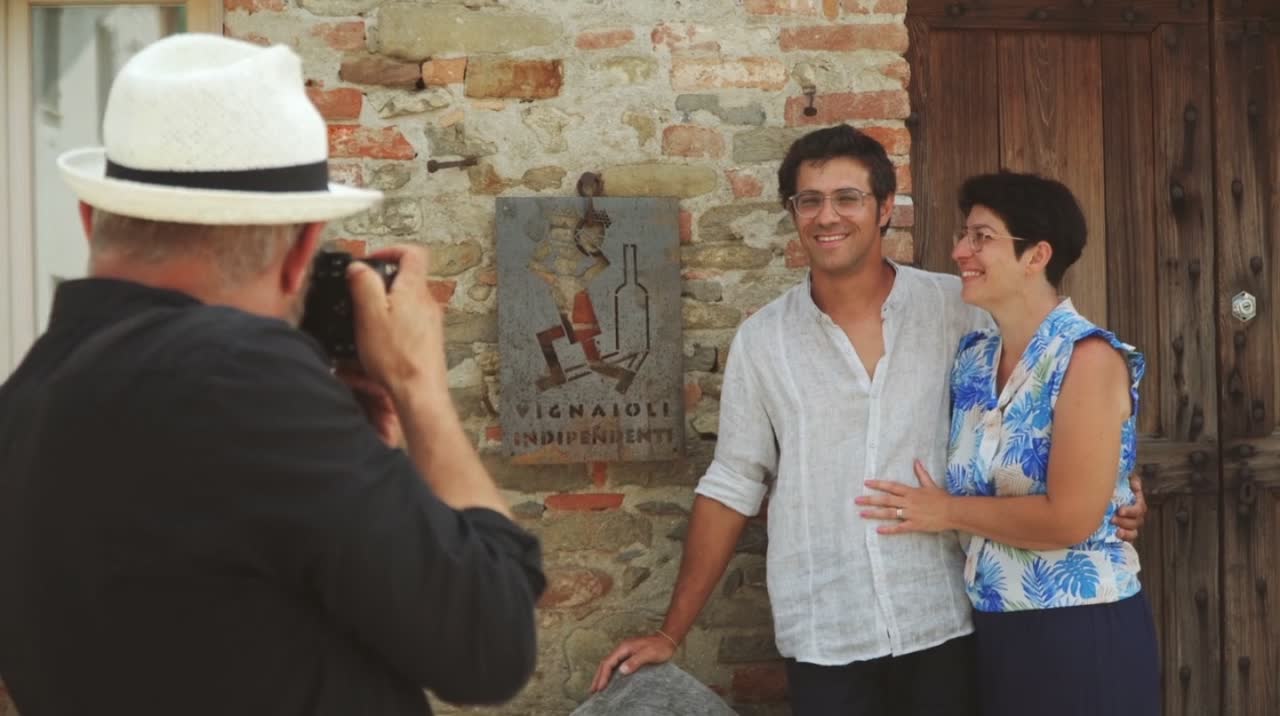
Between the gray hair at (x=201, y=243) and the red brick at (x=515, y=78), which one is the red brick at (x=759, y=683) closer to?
the red brick at (x=515, y=78)

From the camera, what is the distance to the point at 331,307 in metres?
1.53

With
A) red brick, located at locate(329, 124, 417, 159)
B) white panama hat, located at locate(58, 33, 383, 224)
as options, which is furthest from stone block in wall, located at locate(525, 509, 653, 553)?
white panama hat, located at locate(58, 33, 383, 224)

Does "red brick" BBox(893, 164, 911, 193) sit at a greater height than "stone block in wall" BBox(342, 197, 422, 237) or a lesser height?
greater

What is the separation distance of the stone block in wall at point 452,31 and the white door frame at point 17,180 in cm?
52

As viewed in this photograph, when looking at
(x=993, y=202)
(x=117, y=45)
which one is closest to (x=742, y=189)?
(x=993, y=202)

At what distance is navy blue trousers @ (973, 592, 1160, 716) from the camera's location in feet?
8.95

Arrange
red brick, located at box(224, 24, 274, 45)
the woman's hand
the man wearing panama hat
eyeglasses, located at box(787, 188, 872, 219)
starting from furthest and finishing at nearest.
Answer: red brick, located at box(224, 24, 274, 45) → eyeglasses, located at box(787, 188, 872, 219) → the woman's hand → the man wearing panama hat

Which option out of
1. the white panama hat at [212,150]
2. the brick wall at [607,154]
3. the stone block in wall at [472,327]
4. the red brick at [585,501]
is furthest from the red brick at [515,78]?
the white panama hat at [212,150]

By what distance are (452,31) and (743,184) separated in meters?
0.85

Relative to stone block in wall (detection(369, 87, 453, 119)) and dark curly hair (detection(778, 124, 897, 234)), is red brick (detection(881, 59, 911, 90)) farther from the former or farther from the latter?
stone block in wall (detection(369, 87, 453, 119))

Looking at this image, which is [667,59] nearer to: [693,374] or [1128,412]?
[693,374]

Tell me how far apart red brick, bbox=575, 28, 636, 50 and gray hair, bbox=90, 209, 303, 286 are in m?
2.22

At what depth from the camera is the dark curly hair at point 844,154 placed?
10.5 ft

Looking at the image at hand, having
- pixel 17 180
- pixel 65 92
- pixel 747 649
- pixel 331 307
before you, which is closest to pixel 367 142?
pixel 65 92
